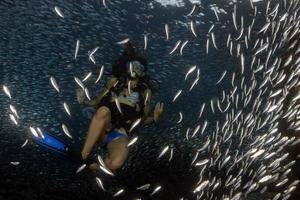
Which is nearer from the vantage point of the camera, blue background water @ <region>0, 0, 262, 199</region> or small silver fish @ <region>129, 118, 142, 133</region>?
small silver fish @ <region>129, 118, 142, 133</region>

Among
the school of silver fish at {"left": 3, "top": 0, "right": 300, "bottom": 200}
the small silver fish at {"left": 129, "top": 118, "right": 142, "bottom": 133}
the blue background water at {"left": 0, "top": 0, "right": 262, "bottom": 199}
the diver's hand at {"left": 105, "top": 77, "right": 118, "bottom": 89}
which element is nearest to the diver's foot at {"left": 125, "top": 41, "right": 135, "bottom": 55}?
the diver's hand at {"left": 105, "top": 77, "right": 118, "bottom": 89}

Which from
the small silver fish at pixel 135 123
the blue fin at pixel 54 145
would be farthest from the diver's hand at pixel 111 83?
the blue fin at pixel 54 145

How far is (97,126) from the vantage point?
20.5ft

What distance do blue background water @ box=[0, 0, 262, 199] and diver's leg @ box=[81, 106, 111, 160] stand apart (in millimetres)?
9526

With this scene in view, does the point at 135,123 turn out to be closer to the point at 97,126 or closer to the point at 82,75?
the point at 97,126

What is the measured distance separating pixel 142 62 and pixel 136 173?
605 inches

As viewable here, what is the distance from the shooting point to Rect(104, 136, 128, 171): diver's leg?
6.48 meters

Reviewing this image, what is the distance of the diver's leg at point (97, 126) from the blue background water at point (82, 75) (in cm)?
953

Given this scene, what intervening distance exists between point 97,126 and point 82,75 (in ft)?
39.9

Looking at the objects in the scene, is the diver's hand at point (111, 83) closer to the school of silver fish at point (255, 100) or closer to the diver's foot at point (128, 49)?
the diver's foot at point (128, 49)

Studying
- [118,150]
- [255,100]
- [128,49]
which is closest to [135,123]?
[118,150]

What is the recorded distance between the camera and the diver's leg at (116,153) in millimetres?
6480

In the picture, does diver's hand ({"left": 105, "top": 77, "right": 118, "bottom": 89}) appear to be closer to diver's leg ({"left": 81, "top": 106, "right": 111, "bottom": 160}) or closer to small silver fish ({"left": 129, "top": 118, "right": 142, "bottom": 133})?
diver's leg ({"left": 81, "top": 106, "right": 111, "bottom": 160})

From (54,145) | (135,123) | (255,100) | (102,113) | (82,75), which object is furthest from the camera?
(255,100)
